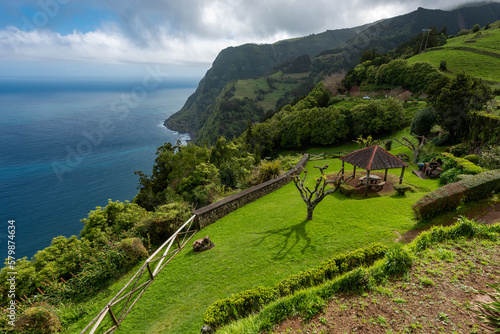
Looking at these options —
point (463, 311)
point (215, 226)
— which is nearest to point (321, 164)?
point (215, 226)

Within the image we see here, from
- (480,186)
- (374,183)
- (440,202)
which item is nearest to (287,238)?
(440,202)

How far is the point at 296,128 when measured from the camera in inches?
1626

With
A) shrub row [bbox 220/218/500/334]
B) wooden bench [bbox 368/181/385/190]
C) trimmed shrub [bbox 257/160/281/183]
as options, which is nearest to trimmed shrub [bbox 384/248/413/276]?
shrub row [bbox 220/218/500/334]

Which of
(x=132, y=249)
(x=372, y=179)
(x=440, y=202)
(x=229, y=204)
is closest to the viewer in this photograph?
(x=440, y=202)

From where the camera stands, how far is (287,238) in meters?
9.59

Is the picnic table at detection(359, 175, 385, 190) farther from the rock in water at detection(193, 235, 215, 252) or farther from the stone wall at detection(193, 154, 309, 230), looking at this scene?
the rock in water at detection(193, 235, 215, 252)

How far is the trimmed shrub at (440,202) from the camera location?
30.3ft

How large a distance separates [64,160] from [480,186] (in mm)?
98878

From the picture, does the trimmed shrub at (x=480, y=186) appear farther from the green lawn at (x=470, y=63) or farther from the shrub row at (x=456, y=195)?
the green lawn at (x=470, y=63)

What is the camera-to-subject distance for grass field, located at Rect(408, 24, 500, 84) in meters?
42.2

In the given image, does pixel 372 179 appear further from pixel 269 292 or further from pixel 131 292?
pixel 131 292

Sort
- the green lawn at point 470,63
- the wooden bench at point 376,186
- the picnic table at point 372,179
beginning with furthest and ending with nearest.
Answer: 1. the green lawn at point 470,63
2. the picnic table at point 372,179
3. the wooden bench at point 376,186

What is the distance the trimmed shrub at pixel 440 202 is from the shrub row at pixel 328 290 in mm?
2322

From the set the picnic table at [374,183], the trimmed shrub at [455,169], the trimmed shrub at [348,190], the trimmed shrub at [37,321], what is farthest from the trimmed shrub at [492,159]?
the trimmed shrub at [37,321]
